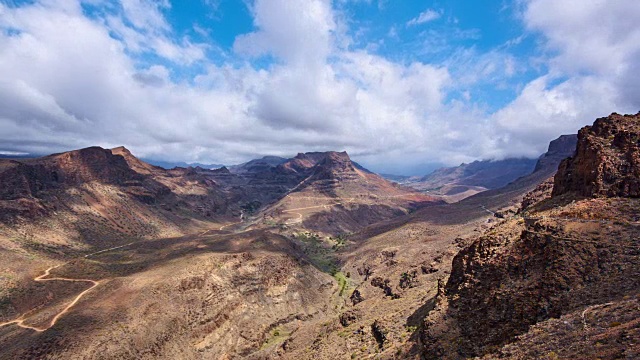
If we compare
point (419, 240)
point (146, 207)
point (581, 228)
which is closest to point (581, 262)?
point (581, 228)

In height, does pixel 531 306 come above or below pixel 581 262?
below

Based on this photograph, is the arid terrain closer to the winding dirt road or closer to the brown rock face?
the brown rock face

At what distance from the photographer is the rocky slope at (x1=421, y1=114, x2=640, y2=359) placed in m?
19.4

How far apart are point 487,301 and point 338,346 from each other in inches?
924

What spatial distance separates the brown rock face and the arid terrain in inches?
7.1

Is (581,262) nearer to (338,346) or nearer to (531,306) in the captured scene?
(531,306)

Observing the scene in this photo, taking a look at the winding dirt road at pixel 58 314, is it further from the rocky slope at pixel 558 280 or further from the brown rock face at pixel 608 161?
the brown rock face at pixel 608 161

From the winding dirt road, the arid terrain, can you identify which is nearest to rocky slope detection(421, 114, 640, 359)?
the arid terrain

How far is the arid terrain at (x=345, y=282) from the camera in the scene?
77.8ft

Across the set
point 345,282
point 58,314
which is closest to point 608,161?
point 345,282

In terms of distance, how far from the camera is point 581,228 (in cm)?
2728

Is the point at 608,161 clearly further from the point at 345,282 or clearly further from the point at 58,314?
the point at 58,314

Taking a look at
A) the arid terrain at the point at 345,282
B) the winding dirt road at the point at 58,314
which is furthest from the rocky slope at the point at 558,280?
the winding dirt road at the point at 58,314

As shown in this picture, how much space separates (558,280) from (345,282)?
78.9 meters
